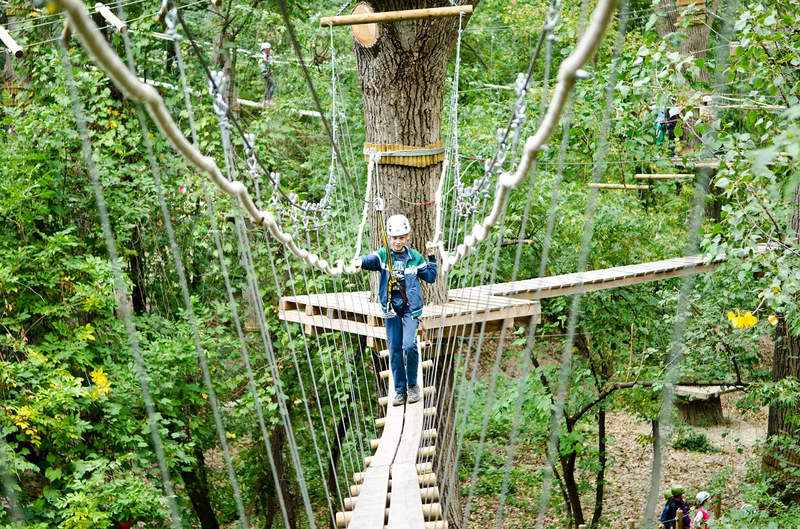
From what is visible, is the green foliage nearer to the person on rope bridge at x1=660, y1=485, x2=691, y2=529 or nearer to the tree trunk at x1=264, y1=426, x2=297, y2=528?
the person on rope bridge at x1=660, y1=485, x2=691, y2=529

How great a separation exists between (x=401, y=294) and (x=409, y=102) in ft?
4.03

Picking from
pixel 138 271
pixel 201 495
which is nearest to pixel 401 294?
pixel 138 271

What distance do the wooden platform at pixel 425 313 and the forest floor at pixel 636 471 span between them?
2.80 m

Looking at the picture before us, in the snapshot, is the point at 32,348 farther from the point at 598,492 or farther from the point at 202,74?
the point at 598,492

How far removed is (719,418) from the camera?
828 centimetres

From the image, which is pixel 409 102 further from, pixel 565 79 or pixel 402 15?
pixel 565 79

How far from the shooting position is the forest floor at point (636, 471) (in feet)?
→ 22.6

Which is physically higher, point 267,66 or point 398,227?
point 267,66

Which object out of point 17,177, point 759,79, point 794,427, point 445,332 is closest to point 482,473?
point 794,427

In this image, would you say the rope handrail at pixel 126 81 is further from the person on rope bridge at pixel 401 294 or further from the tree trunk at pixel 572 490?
the tree trunk at pixel 572 490

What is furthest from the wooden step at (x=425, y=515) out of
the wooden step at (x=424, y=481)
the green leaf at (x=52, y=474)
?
the green leaf at (x=52, y=474)

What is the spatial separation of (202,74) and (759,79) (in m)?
4.42

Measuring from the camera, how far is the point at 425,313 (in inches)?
151

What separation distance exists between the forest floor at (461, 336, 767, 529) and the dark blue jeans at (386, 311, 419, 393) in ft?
11.0
